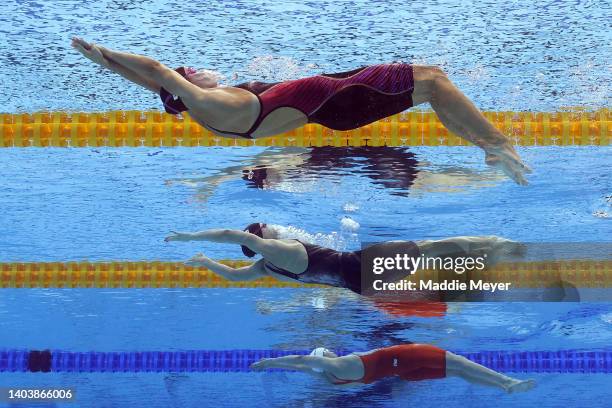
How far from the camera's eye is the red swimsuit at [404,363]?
Result: 6.75 meters

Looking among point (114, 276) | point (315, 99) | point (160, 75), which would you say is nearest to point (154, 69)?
point (160, 75)

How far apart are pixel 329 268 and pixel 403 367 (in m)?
1.41

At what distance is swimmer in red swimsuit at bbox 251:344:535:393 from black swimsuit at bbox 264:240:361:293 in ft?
2.22

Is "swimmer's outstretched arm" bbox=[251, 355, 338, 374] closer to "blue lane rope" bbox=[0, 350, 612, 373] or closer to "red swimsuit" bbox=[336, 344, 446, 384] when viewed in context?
"red swimsuit" bbox=[336, 344, 446, 384]

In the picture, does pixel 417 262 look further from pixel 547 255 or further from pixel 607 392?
pixel 607 392

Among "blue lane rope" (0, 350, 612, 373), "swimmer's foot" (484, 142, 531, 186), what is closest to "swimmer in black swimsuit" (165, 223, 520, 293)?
"blue lane rope" (0, 350, 612, 373)

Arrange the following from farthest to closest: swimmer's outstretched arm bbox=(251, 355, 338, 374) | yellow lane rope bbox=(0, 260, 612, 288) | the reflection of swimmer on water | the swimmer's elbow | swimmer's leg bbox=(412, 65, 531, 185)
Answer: yellow lane rope bbox=(0, 260, 612, 288)
swimmer's outstretched arm bbox=(251, 355, 338, 374)
the reflection of swimmer on water
the swimmer's elbow
swimmer's leg bbox=(412, 65, 531, 185)

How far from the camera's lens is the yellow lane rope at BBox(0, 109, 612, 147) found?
4.50 m

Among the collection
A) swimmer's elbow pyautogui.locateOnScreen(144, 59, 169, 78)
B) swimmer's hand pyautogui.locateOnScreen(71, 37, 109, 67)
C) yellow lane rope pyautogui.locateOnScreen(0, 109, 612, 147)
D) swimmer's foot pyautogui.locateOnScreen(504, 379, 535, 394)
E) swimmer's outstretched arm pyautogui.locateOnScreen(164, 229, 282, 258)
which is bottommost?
swimmer's foot pyautogui.locateOnScreen(504, 379, 535, 394)

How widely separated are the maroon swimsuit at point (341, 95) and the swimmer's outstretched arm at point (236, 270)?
6.61ft

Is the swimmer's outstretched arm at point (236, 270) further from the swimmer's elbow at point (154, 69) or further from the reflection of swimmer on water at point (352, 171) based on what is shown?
the swimmer's elbow at point (154, 69)

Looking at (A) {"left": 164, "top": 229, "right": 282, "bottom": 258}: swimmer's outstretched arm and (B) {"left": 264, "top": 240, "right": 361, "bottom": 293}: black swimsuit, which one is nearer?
(A) {"left": 164, "top": 229, "right": 282, "bottom": 258}: swimmer's outstretched arm

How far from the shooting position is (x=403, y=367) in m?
6.90

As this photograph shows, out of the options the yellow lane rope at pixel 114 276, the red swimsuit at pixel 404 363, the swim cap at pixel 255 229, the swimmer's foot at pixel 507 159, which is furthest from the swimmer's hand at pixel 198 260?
the swimmer's foot at pixel 507 159
